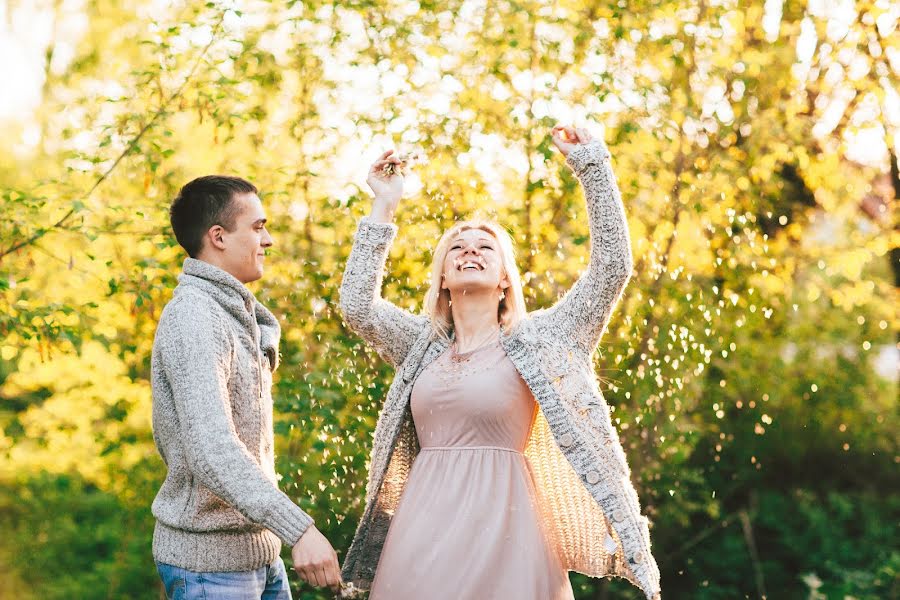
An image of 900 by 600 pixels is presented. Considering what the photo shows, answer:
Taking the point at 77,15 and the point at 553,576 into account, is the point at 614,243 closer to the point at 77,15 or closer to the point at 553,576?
the point at 553,576

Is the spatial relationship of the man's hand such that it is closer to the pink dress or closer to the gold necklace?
the pink dress

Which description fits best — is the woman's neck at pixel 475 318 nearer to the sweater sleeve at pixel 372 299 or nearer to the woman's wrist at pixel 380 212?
the sweater sleeve at pixel 372 299

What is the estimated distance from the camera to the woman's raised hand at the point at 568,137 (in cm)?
257

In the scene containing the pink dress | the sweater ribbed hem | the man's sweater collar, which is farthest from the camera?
the pink dress

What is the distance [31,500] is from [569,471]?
577 cm

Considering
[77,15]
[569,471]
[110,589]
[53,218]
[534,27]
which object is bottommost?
[110,589]

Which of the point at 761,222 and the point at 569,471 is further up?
the point at 761,222

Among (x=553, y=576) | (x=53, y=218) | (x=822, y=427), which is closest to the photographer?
(x=553, y=576)

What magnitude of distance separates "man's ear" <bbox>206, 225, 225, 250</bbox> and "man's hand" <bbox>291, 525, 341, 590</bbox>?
0.68 metres

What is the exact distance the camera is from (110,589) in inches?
214

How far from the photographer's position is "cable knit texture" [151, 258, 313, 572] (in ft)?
6.52

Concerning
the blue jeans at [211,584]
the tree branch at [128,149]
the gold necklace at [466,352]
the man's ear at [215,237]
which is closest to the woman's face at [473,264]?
the gold necklace at [466,352]

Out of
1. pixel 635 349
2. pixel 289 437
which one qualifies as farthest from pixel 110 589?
pixel 635 349

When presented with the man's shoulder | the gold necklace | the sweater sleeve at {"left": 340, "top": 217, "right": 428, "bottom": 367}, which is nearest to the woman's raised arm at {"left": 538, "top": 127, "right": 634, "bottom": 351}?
the gold necklace
